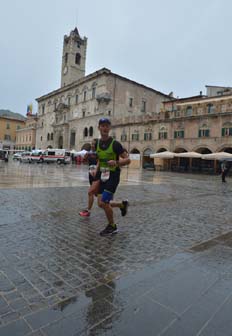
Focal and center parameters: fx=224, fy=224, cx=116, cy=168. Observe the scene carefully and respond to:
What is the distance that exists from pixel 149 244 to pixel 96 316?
1.92 meters

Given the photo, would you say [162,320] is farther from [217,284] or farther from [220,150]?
[220,150]

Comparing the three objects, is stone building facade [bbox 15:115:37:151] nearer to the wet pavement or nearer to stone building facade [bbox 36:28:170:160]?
stone building facade [bbox 36:28:170:160]

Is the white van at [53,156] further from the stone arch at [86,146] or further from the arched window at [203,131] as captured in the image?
the arched window at [203,131]

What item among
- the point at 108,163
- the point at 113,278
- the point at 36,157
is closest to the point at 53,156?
the point at 36,157

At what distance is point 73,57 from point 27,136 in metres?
30.9

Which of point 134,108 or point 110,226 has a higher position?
point 134,108

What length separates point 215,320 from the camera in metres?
1.93

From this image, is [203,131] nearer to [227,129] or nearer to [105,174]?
[227,129]

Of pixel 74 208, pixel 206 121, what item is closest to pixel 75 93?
pixel 206 121

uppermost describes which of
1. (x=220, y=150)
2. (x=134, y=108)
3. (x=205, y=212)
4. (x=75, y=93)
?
(x=75, y=93)

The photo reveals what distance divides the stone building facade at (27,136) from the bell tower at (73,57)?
64.0 ft

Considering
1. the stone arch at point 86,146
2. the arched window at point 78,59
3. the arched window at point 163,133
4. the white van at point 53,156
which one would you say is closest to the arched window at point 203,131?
the arched window at point 163,133

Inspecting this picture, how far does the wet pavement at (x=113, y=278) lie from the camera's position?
1.86 meters

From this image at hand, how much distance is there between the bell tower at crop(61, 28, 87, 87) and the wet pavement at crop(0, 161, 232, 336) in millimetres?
61567
